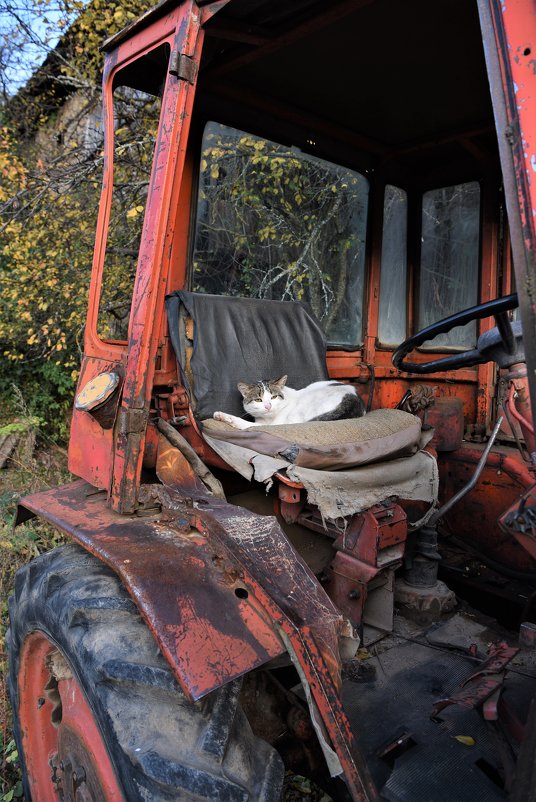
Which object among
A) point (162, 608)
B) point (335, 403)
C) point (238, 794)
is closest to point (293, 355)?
point (335, 403)

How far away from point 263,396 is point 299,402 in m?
0.24

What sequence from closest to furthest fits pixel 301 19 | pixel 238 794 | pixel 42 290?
pixel 238 794 → pixel 301 19 → pixel 42 290

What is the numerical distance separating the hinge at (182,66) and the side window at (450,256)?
75.0 inches

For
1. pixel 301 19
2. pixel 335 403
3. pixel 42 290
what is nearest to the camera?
pixel 301 19

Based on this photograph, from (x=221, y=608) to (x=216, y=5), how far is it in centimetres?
162

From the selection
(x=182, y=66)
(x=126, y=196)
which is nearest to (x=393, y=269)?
(x=182, y=66)

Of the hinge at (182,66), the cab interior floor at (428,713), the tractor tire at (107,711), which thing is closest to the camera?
the tractor tire at (107,711)

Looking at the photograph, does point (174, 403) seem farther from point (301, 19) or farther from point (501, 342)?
point (301, 19)

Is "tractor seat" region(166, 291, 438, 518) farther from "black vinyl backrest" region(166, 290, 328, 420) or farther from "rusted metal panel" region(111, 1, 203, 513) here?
"rusted metal panel" region(111, 1, 203, 513)

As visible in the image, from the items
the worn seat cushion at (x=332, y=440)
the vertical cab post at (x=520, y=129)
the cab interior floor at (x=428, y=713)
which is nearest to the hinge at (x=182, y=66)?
the vertical cab post at (x=520, y=129)

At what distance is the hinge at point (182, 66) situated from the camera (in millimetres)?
1637

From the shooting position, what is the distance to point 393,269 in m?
3.27

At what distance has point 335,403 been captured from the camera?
2.80 m

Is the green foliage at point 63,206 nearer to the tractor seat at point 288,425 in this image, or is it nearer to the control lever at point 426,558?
the tractor seat at point 288,425
